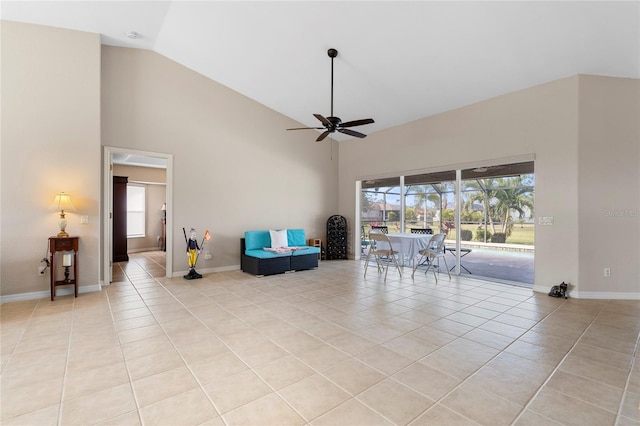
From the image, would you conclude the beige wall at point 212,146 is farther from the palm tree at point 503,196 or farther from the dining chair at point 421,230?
the palm tree at point 503,196

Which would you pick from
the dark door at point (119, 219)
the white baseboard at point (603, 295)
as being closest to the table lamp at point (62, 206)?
the dark door at point (119, 219)

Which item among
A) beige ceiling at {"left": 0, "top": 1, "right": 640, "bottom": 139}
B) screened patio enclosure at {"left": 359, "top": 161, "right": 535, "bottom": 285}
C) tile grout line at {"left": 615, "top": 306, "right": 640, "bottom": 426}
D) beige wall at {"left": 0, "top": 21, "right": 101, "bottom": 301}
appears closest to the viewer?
tile grout line at {"left": 615, "top": 306, "right": 640, "bottom": 426}

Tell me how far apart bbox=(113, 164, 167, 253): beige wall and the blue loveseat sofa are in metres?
4.41

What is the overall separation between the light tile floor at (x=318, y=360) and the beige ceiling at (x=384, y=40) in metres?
3.39

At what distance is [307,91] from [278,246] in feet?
10.5

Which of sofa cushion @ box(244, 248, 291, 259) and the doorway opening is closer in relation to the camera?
Result: sofa cushion @ box(244, 248, 291, 259)

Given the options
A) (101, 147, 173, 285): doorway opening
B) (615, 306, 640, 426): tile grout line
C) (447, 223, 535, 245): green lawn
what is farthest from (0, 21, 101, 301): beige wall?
(447, 223, 535, 245): green lawn

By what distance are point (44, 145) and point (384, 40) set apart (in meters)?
5.00

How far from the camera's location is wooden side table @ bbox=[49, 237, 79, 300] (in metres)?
4.14

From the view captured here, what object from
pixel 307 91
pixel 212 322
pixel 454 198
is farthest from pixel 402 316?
pixel 307 91

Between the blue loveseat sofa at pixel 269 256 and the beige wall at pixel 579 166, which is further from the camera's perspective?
the blue loveseat sofa at pixel 269 256

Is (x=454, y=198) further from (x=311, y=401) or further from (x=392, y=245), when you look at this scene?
(x=311, y=401)

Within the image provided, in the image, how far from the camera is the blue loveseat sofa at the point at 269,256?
5844 mm

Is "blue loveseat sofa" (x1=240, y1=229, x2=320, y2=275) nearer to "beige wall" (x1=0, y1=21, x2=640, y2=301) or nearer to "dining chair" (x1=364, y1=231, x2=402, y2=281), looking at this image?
"beige wall" (x1=0, y1=21, x2=640, y2=301)
